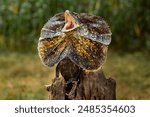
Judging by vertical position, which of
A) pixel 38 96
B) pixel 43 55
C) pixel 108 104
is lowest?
pixel 38 96

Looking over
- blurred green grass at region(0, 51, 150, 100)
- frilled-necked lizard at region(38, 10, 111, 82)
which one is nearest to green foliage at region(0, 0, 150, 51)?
blurred green grass at region(0, 51, 150, 100)

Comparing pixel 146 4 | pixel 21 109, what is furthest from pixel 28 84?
pixel 21 109

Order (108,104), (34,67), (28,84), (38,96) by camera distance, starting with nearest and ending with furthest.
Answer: (108,104), (38,96), (28,84), (34,67)

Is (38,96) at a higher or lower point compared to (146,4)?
lower

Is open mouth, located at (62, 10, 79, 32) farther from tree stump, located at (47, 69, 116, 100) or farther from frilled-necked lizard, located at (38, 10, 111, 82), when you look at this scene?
tree stump, located at (47, 69, 116, 100)

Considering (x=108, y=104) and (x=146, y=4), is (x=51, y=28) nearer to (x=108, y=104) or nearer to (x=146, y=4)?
(x=108, y=104)

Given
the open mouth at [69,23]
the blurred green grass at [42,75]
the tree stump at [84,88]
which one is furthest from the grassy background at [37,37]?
the open mouth at [69,23]

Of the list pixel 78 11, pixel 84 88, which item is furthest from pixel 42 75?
pixel 84 88
